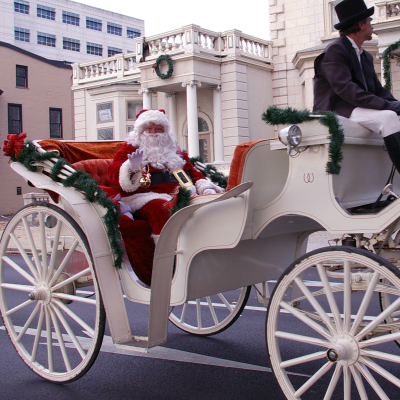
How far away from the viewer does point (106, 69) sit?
22484 mm

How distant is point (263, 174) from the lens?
10.1 ft

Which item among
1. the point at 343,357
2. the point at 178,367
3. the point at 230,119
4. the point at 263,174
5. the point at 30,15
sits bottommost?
the point at 178,367

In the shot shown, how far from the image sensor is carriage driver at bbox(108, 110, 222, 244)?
3770 millimetres

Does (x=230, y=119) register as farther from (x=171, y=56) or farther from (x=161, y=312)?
(x=161, y=312)

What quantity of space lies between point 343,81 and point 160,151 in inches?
63.1

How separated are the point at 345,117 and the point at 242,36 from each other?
1661 cm

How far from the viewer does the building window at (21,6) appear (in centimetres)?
4631

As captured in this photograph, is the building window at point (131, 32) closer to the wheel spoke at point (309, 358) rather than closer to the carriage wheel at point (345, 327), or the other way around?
the carriage wheel at point (345, 327)

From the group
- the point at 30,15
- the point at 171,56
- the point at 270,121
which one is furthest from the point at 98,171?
the point at 30,15

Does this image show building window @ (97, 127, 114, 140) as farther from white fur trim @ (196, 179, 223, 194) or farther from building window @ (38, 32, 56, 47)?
building window @ (38, 32, 56, 47)

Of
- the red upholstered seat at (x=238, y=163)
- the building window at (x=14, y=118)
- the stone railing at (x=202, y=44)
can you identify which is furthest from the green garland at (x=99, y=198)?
the building window at (x=14, y=118)

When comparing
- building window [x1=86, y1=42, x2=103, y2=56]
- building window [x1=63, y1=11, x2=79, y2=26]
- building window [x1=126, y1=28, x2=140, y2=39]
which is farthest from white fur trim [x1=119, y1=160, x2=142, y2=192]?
building window [x1=126, y1=28, x2=140, y2=39]

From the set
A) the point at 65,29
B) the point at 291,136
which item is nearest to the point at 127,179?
the point at 291,136

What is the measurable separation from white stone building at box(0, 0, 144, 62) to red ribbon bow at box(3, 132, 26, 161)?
46.3 meters
